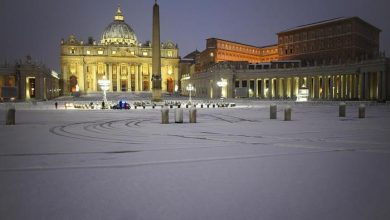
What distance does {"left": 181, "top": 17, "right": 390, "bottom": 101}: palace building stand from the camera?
66706 mm

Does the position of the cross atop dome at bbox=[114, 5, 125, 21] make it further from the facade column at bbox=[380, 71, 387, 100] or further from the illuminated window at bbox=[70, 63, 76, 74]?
the facade column at bbox=[380, 71, 387, 100]

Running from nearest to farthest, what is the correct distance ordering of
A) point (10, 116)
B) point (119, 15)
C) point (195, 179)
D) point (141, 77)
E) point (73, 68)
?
point (195, 179) → point (10, 116) → point (73, 68) → point (141, 77) → point (119, 15)

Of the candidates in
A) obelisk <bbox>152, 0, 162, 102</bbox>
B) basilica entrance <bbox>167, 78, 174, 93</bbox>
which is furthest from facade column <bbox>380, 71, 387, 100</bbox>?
basilica entrance <bbox>167, 78, 174, 93</bbox>

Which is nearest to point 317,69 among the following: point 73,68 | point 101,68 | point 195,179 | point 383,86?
point 383,86

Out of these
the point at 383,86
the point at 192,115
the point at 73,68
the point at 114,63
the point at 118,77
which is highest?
the point at 114,63

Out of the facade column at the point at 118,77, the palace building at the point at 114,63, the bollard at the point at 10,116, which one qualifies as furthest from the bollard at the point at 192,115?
the facade column at the point at 118,77

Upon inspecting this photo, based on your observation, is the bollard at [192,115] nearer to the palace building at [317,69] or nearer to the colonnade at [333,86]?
the palace building at [317,69]

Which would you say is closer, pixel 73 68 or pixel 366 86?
pixel 366 86

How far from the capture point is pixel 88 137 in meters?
16.3

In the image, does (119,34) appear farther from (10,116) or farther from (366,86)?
(10,116)

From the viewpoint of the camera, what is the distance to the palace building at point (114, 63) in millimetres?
150625

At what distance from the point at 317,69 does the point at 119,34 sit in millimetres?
110926

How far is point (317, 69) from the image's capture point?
7588 centimetres

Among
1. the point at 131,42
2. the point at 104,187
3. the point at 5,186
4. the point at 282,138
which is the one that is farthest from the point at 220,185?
the point at 131,42
